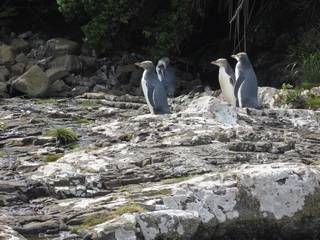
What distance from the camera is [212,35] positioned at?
17.6 m

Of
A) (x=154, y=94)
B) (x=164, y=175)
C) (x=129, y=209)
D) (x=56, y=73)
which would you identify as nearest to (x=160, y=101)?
(x=154, y=94)

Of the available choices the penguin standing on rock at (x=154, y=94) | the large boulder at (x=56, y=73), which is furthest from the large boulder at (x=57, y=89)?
the penguin standing on rock at (x=154, y=94)

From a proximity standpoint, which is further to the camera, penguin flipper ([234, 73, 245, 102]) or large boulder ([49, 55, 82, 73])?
large boulder ([49, 55, 82, 73])

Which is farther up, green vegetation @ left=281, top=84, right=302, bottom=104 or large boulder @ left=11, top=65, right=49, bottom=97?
large boulder @ left=11, top=65, right=49, bottom=97

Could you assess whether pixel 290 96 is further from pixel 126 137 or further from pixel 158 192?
pixel 158 192

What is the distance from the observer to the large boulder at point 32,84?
43.0ft

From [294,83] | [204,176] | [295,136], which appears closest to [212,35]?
[294,83]

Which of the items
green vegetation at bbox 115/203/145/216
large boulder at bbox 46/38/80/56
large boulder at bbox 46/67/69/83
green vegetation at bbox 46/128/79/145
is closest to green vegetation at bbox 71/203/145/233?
green vegetation at bbox 115/203/145/216

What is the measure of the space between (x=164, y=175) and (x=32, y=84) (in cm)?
745

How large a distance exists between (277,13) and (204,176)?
10716 millimetres

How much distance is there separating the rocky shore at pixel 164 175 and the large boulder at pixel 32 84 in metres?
3.08

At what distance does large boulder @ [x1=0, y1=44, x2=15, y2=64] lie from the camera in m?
15.4

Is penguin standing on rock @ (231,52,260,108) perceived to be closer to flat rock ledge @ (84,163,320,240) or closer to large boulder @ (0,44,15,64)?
flat rock ledge @ (84,163,320,240)

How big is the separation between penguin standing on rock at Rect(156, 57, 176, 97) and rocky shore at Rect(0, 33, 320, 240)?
2.30 m
